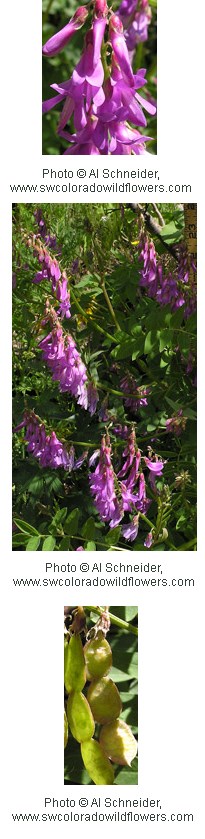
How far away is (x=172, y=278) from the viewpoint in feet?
4.91

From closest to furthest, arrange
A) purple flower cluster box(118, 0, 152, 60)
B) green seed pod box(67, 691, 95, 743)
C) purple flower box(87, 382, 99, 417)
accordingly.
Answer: purple flower cluster box(118, 0, 152, 60)
green seed pod box(67, 691, 95, 743)
purple flower box(87, 382, 99, 417)

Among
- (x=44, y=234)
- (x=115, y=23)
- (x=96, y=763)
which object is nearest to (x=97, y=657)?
(x=96, y=763)

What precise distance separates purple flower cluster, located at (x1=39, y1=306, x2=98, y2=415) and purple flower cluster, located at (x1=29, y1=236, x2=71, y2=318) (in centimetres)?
3

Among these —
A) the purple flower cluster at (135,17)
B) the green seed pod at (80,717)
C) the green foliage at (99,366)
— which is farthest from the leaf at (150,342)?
the green seed pod at (80,717)

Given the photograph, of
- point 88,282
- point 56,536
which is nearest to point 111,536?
point 56,536

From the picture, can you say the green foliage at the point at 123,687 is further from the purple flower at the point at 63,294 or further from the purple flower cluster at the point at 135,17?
the purple flower cluster at the point at 135,17

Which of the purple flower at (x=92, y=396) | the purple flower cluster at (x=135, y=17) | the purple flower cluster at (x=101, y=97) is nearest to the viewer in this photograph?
the purple flower cluster at (x=101, y=97)

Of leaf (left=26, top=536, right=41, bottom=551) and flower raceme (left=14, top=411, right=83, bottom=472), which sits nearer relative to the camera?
leaf (left=26, top=536, right=41, bottom=551)

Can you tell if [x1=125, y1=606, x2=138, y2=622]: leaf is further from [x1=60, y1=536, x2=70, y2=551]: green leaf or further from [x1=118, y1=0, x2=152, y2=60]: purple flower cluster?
[x1=118, y1=0, x2=152, y2=60]: purple flower cluster

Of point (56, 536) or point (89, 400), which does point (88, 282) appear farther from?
point (56, 536)

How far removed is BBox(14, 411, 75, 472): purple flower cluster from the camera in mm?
1534

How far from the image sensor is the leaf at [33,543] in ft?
4.60

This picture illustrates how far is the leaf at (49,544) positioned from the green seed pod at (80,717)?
228 millimetres

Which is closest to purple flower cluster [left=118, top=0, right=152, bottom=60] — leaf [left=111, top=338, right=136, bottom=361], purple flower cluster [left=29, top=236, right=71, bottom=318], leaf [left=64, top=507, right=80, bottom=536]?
purple flower cluster [left=29, top=236, right=71, bottom=318]
